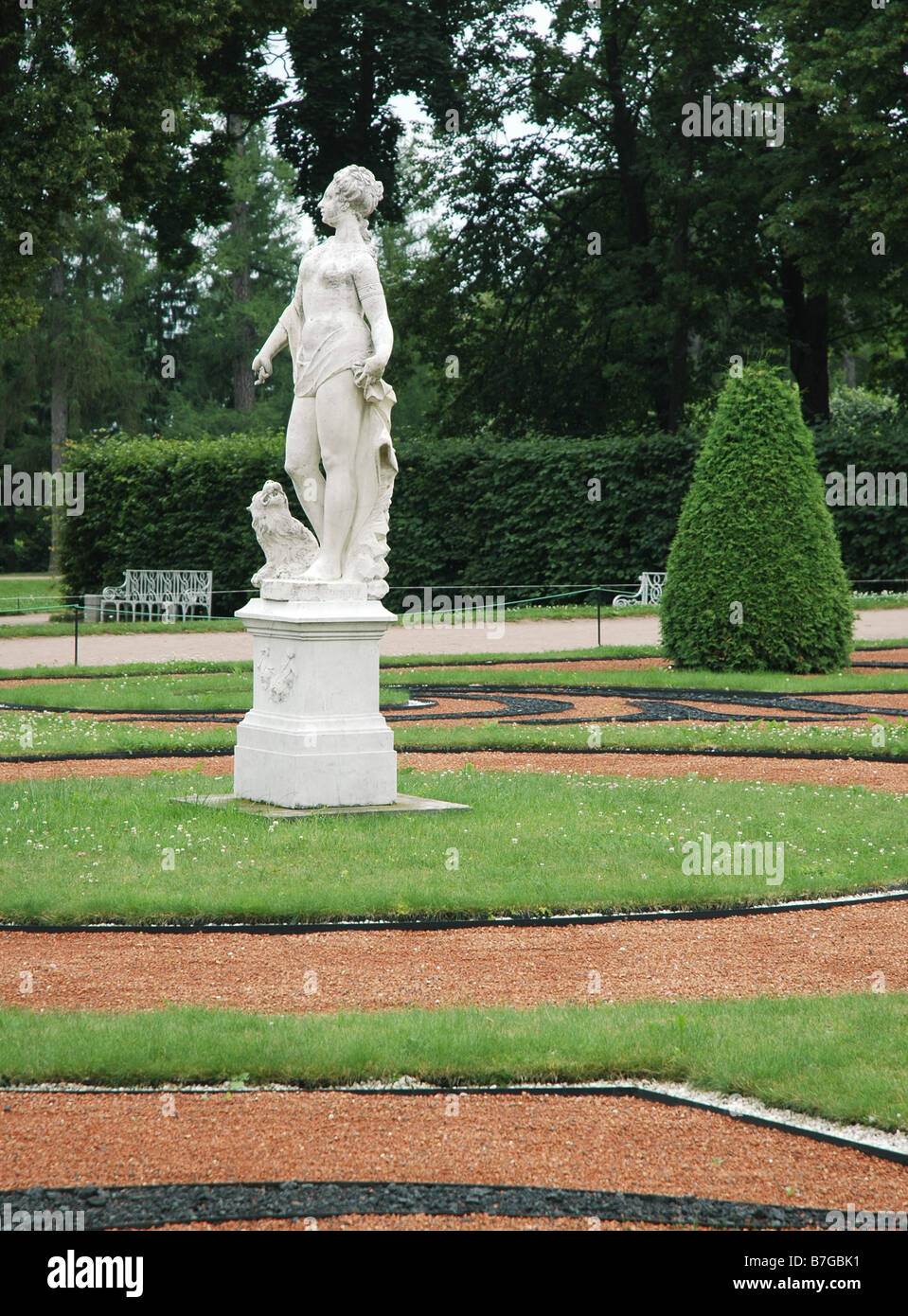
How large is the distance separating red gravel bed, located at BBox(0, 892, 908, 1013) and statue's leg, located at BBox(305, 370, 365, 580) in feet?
10.7

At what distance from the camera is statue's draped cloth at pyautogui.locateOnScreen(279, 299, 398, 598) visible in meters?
9.27

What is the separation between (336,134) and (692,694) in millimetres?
20244

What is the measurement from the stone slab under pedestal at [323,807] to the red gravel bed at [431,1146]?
13.9ft

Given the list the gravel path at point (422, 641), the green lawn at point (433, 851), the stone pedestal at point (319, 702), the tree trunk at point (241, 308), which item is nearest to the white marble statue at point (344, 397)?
the stone pedestal at point (319, 702)

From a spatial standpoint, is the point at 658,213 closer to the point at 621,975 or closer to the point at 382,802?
Answer: the point at 382,802

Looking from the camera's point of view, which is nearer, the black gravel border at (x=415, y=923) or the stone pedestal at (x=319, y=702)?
the black gravel border at (x=415, y=923)

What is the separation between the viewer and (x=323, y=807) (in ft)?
29.8

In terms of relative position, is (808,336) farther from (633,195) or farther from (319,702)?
(319,702)

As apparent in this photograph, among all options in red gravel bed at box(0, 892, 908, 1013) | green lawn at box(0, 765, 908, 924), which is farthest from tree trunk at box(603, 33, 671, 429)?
red gravel bed at box(0, 892, 908, 1013)

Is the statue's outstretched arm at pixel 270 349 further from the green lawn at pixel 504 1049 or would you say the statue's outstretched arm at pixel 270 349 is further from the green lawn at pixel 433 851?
the green lawn at pixel 504 1049

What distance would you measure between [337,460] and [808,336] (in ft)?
79.9

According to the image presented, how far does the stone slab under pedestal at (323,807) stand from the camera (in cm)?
892

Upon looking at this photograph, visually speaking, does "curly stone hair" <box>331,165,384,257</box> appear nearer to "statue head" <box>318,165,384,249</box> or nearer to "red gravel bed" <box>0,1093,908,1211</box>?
"statue head" <box>318,165,384,249</box>

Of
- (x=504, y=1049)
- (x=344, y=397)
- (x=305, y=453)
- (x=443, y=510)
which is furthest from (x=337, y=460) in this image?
(x=443, y=510)
